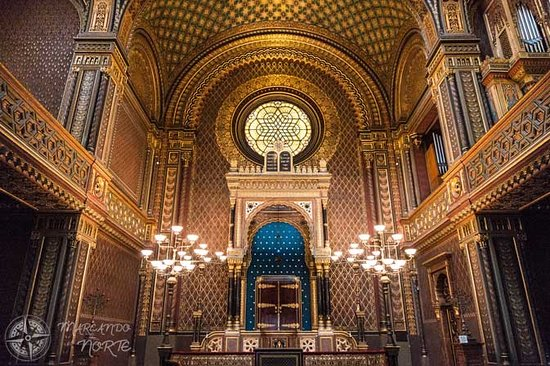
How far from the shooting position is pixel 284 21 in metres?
15.1

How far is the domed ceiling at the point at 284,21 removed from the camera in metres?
13.8

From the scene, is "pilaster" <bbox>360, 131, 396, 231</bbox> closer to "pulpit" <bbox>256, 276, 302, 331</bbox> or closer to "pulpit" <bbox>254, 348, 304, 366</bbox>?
"pulpit" <bbox>256, 276, 302, 331</bbox>

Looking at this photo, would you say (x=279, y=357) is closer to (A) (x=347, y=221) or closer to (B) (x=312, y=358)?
(B) (x=312, y=358)

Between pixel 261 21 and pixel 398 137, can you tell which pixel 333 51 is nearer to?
pixel 261 21

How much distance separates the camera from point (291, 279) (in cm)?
1297

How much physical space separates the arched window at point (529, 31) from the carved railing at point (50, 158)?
32.8 feet

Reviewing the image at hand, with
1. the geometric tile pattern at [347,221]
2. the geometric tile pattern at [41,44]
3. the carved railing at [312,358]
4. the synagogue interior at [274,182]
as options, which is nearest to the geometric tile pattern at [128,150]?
the synagogue interior at [274,182]

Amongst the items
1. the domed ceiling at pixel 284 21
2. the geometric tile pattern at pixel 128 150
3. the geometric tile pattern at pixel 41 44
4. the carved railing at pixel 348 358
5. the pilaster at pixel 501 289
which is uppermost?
the domed ceiling at pixel 284 21

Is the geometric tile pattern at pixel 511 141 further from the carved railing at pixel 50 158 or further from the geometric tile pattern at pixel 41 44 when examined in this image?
the geometric tile pattern at pixel 41 44

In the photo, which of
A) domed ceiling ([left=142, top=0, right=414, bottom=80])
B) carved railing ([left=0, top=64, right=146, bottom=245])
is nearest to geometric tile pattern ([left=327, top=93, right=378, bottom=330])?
domed ceiling ([left=142, top=0, right=414, bottom=80])

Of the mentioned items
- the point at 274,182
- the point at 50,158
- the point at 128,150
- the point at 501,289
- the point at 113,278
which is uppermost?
the point at 128,150

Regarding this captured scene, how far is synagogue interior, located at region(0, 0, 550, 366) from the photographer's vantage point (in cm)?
755

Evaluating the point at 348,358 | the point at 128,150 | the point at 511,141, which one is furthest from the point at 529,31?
the point at 128,150

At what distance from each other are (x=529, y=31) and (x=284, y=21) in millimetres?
8965
